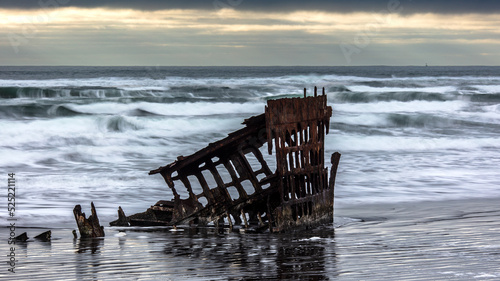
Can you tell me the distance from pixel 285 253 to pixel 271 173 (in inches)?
62.7

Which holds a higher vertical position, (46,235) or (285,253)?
(46,235)

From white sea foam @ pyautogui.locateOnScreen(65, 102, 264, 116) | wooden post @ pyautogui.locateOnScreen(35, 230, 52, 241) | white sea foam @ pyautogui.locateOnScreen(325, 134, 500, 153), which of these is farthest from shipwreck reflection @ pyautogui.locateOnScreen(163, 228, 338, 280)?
white sea foam @ pyautogui.locateOnScreen(65, 102, 264, 116)

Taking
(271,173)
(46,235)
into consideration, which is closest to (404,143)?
(271,173)

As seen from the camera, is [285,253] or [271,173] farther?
[271,173]

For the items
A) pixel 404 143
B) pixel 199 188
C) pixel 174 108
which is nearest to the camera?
pixel 199 188

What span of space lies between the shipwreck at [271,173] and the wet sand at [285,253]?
25 centimetres

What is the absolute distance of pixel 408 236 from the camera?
834cm

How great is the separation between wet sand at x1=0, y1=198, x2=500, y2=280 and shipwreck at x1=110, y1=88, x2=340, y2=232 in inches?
9.7

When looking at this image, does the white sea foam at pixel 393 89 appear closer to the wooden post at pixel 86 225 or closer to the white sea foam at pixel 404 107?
the white sea foam at pixel 404 107

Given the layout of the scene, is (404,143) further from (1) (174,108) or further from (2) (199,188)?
(1) (174,108)

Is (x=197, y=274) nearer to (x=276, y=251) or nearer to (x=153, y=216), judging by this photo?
(x=276, y=251)

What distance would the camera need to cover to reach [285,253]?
291 inches

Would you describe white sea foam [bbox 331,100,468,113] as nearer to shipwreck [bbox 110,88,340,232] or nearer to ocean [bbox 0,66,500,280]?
ocean [bbox 0,66,500,280]

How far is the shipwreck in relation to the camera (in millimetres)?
8203
